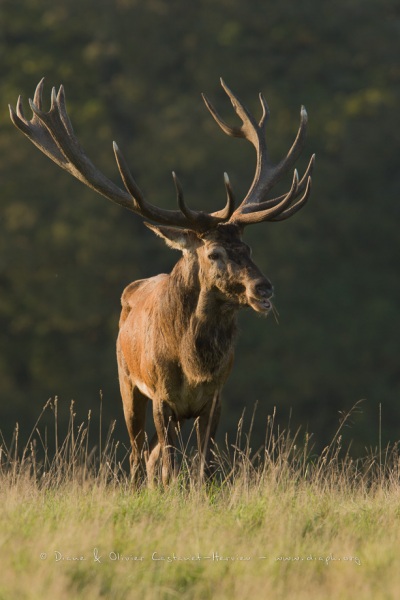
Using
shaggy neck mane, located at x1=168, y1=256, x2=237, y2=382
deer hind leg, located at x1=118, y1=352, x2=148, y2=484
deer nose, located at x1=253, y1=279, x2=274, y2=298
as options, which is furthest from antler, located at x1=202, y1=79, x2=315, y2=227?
deer hind leg, located at x1=118, y1=352, x2=148, y2=484

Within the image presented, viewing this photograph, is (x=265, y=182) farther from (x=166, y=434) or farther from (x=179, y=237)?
(x=166, y=434)

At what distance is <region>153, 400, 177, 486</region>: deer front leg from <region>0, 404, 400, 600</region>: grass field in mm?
548

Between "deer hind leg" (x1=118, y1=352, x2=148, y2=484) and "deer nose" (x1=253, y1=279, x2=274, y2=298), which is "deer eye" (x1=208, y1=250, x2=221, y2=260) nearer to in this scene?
"deer nose" (x1=253, y1=279, x2=274, y2=298)

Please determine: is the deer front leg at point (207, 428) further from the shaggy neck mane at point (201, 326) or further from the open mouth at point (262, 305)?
the open mouth at point (262, 305)

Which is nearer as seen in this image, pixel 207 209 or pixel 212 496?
pixel 212 496

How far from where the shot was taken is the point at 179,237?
743 cm

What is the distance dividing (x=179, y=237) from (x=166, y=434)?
1171 millimetres

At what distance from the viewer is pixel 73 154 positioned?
7.77 m

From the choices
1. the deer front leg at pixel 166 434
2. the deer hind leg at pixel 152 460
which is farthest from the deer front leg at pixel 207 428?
the deer hind leg at pixel 152 460

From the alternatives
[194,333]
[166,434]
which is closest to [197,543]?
[166,434]

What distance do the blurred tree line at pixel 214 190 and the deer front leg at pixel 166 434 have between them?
15041 mm

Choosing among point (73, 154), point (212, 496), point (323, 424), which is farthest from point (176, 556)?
point (323, 424)

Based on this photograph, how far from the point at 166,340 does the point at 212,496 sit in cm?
126

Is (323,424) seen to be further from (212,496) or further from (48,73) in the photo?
(212,496)
